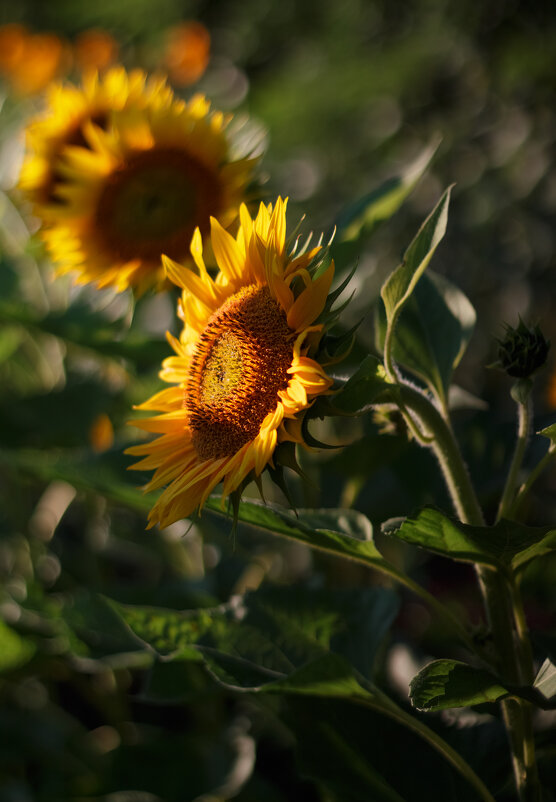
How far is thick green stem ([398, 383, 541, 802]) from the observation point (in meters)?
0.51

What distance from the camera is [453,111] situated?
2375 mm

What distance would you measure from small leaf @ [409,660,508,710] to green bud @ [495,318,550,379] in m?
0.17

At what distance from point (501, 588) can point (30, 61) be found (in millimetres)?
2346

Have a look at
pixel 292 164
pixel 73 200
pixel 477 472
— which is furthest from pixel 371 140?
pixel 477 472

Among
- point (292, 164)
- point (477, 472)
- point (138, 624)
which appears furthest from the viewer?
point (292, 164)

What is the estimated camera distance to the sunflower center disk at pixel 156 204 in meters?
0.82

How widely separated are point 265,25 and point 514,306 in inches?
101

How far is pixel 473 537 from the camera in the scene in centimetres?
46

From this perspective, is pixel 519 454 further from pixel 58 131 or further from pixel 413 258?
pixel 58 131

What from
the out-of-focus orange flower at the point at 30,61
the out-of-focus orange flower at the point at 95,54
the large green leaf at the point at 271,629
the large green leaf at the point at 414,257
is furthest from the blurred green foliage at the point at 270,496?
the out-of-focus orange flower at the point at 30,61

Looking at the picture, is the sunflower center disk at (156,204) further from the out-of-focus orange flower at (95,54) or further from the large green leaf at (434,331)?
the out-of-focus orange flower at (95,54)

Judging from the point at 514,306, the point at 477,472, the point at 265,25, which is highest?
the point at 477,472

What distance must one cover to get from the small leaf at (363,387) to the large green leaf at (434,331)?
9 centimetres

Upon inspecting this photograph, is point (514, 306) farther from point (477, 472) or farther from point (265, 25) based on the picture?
point (265, 25)
